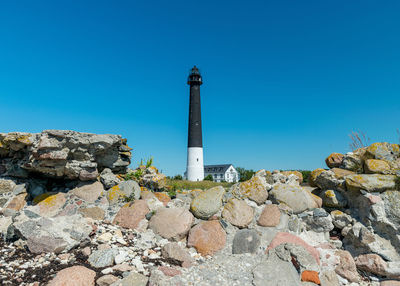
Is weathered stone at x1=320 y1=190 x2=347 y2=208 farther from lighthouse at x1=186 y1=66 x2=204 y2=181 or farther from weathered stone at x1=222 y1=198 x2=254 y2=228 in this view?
lighthouse at x1=186 y1=66 x2=204 y2=181

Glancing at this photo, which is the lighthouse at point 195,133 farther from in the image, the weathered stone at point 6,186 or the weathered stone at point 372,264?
the weathered stone at point 372,264

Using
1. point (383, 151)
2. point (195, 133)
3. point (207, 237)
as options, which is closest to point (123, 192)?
point (207, 237)

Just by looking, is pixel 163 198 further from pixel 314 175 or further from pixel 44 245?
pixel 314 175

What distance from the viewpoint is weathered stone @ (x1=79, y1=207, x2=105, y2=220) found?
17.8 feet

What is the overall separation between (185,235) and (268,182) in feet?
8.91

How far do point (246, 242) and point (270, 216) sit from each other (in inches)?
36.9

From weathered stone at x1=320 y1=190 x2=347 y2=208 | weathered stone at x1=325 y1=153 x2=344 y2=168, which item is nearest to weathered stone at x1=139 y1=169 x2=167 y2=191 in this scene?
weathered stone at x1=320 y1=190 x2=347 y2=208

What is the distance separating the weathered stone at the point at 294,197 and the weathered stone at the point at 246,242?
1205mm

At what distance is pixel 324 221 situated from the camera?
506 cm

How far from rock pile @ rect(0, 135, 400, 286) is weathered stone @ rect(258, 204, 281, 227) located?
22 millimetres

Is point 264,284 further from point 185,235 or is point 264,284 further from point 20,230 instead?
point 20,230

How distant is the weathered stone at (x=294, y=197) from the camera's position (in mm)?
5406

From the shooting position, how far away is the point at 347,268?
430 cm

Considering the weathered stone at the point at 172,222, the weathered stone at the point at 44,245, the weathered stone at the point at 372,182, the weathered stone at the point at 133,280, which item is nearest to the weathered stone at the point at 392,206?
the weathered stone at the point at 372,182
